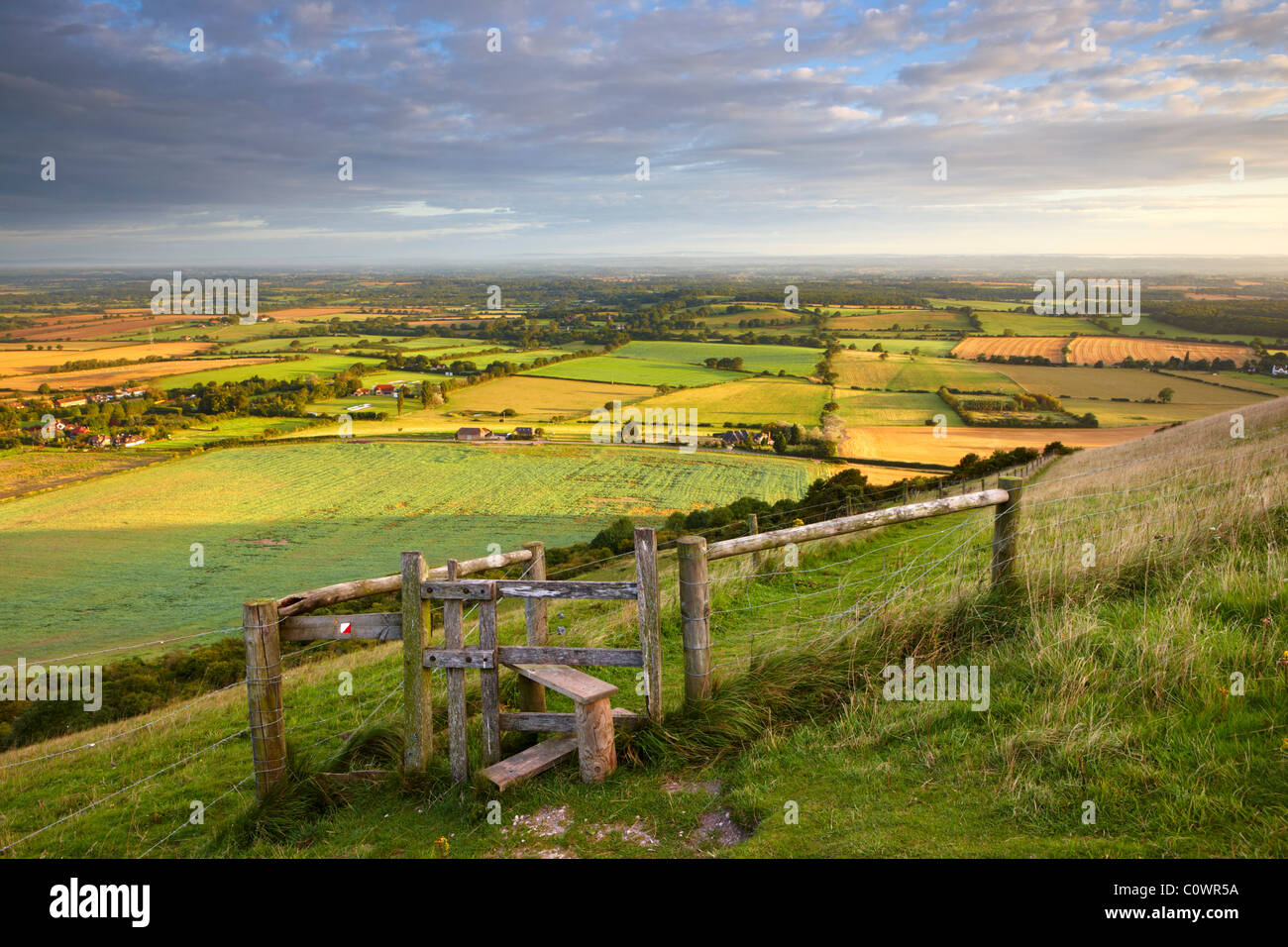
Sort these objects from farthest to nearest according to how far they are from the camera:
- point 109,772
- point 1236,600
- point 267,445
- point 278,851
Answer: point 267,445 → point 109,772 → point 1236,600 → point 278,851

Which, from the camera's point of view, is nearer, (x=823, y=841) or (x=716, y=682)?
(x=823, y=841)

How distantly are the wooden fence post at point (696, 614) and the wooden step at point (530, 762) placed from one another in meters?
1.01

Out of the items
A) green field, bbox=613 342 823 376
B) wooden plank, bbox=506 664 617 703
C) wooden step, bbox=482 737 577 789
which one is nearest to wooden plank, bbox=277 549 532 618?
wooden plank, bbox=506 664 617 703

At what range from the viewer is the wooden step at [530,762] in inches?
207

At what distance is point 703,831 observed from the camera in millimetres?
4555

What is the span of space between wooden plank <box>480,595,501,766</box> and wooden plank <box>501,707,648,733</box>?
0.50 feet

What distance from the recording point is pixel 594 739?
525cm

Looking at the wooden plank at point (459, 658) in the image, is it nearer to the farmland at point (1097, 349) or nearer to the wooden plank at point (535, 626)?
the wooden plank at point (535, 626)

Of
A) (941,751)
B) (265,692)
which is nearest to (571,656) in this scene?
(265,692)

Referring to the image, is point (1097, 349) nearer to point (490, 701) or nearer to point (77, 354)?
point (490, 701)
